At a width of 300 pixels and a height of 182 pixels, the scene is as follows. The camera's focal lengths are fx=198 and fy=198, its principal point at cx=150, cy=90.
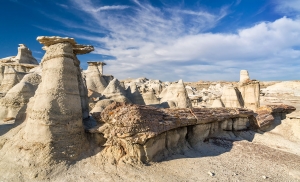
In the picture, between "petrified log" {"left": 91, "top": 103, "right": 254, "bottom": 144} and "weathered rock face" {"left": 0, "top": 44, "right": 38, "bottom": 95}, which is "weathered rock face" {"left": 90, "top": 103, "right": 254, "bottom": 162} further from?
"weathered rock face" {"left": 0, "top": 44, "right": 38, "bottom": 95}

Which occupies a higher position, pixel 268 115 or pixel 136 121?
pixel 136 121

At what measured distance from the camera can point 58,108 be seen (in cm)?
538

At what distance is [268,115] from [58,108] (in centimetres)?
1156

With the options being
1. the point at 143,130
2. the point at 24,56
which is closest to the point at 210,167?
the point at 143,130

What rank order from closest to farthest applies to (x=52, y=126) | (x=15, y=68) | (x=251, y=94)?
1. (x=52, y=126)
2. (x=251, y=94)
3. (x=15, y=68)

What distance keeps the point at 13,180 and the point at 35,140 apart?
3.33 feet

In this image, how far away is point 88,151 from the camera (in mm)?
5703

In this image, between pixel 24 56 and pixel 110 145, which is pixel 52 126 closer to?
pixel 110 145

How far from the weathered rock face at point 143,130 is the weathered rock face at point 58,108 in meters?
0.74

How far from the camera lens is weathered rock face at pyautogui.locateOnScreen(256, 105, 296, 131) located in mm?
10867

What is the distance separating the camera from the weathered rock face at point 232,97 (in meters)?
13.7

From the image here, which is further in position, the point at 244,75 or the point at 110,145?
the point at 244,75

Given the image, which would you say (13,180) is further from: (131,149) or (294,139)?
(294,139)

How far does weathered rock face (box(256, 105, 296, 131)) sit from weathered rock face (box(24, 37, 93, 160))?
31.2 feet
